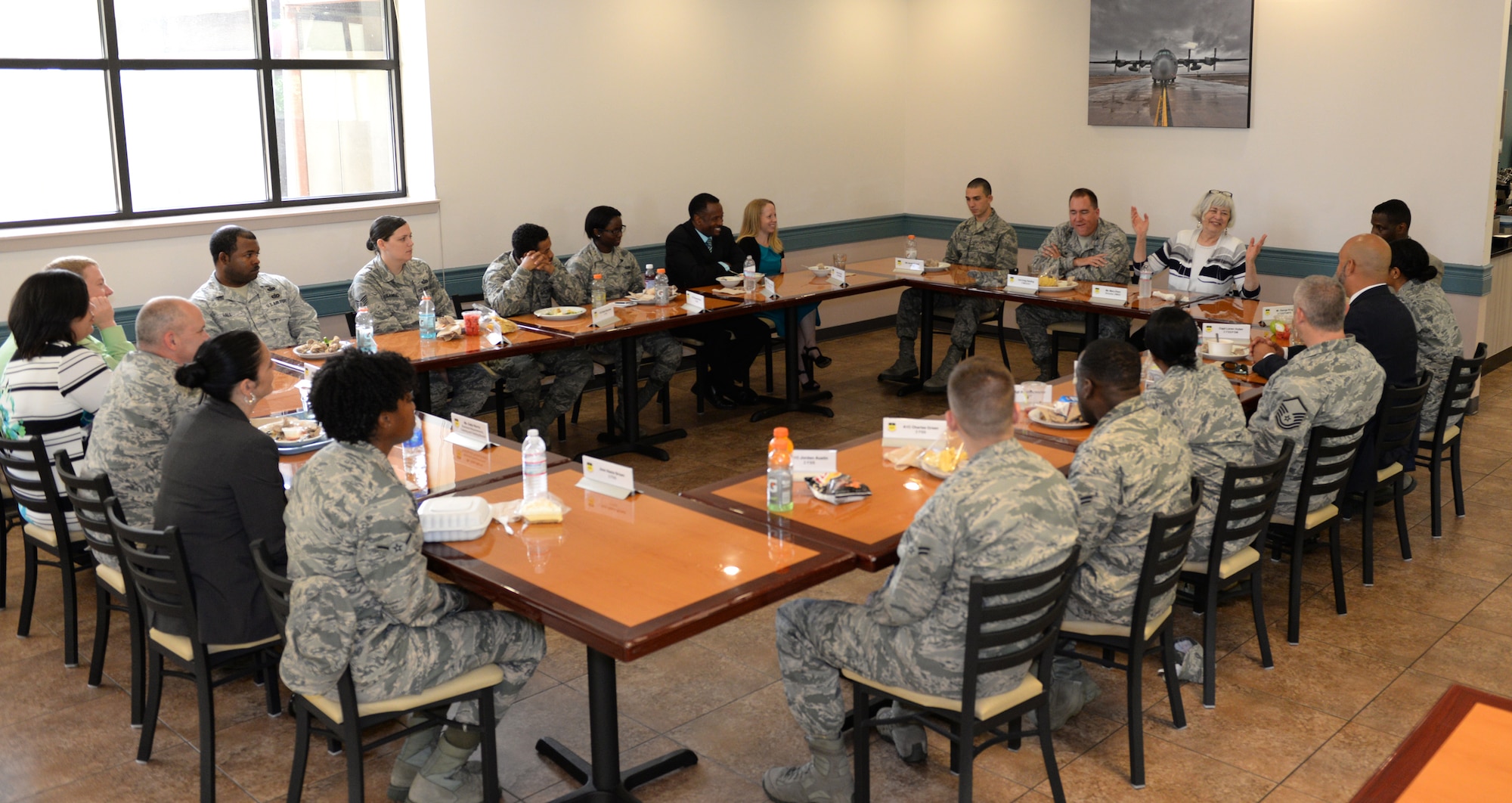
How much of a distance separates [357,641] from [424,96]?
15.0 ft

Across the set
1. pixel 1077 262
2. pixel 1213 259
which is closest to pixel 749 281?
pixel 1077 262

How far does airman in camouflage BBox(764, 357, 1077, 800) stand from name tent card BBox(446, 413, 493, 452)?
1.42m

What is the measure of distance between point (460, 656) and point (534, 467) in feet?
2.16

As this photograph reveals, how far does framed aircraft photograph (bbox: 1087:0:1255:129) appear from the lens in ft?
24.5

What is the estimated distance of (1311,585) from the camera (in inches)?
178

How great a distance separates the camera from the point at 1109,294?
247 inches

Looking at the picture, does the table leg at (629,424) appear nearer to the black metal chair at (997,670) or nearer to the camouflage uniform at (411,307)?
the camouflage uniform at (411,307)

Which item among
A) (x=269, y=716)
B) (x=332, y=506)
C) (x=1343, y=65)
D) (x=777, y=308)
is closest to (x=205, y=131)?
(x=777, y=308)

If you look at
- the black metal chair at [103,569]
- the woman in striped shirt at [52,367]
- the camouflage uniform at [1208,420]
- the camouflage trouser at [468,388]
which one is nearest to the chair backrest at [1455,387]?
the camouflage uniform at [1208,420]

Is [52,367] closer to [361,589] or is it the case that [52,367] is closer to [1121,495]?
[361,589]

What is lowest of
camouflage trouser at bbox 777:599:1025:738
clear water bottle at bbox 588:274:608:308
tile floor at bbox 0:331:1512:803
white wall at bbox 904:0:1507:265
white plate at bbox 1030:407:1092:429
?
tile floor at bbox 0:331:1512:803

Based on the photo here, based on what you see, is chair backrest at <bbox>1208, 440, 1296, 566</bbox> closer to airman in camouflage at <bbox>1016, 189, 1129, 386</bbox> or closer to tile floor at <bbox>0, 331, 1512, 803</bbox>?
tile floor at <bbox>0, 331, 1512, 803</bbox>

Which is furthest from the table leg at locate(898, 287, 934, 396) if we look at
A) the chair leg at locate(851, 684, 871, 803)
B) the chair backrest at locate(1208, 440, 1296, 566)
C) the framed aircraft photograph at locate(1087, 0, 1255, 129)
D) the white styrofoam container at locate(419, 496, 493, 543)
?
the white styrofoam container at locate(419, 496, 493, 543)

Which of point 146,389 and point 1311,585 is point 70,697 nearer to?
point 146,389
